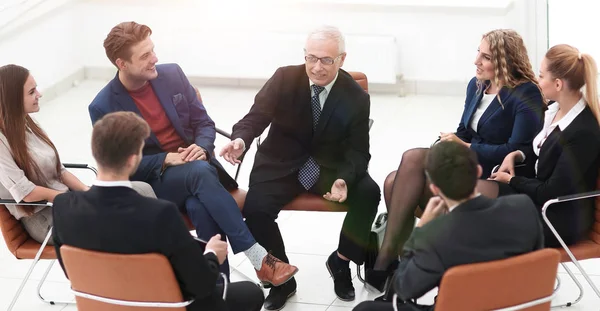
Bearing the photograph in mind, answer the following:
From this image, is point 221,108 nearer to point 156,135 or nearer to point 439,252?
point 156,135

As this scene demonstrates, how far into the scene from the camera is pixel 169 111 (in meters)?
4.77

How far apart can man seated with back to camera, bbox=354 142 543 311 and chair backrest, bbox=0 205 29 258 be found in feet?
6.39

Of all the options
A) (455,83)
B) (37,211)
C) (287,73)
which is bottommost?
(455,83)

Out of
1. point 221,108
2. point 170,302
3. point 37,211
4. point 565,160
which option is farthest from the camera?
point 221,108

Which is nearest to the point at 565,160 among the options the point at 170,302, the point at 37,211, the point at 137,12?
the point at 170,302

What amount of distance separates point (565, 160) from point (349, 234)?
1.11 meters

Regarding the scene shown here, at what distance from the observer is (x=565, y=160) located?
407cm

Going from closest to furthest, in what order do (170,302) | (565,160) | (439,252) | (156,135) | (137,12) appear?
(439,252) < (170,302) < (565,160) < (156,135) < (137,12)

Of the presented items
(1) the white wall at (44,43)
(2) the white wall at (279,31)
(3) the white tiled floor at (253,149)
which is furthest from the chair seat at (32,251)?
(2) the white wall at (279,31)

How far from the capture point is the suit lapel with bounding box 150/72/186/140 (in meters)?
4.77

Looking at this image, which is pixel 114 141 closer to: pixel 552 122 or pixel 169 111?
pixel 169 111

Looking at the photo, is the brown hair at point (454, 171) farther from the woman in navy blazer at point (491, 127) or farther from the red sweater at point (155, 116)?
the red sweater at point (155, 116)

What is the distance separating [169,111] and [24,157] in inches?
31.3

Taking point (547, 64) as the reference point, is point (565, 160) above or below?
below
